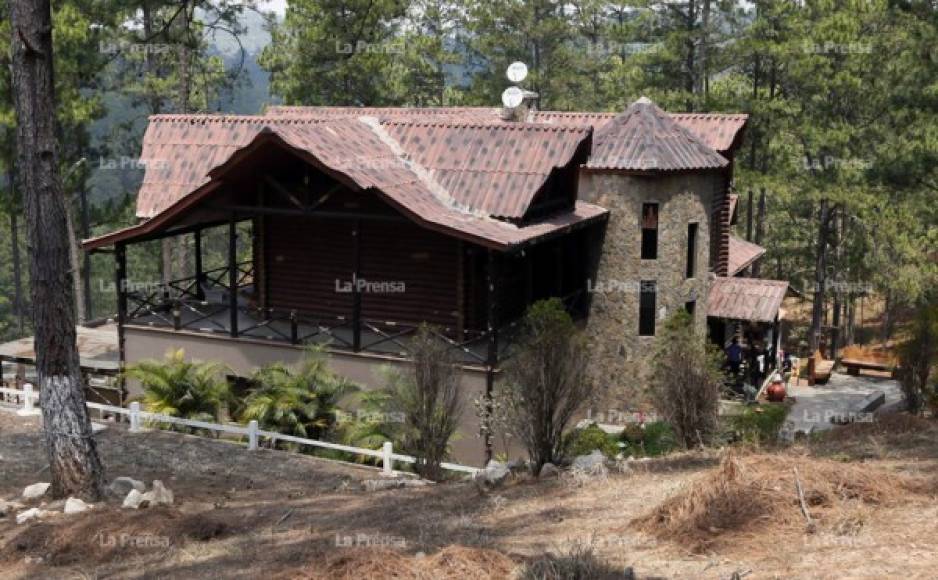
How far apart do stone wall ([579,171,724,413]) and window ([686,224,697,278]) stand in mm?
194

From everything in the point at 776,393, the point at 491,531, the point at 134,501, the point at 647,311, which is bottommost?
the point at 776,393

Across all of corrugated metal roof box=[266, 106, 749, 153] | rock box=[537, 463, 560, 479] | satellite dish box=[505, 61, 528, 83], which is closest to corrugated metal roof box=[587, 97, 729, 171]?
corrugated metal roof box=[266, 106, 749, 153]

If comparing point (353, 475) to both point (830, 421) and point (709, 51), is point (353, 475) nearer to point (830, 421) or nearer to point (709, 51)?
point (830, 421)

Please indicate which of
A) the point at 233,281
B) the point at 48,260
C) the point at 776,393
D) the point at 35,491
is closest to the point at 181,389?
the point at 233,281

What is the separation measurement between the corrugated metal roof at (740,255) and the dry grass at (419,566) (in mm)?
22068

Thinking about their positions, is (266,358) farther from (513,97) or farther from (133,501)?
(133,501)

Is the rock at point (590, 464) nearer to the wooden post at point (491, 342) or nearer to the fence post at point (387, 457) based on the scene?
the fence post at point (387, 457)

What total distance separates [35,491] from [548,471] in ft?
21.7

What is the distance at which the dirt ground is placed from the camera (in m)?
8.13

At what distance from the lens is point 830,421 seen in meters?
22.5

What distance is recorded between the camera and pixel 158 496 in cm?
1260

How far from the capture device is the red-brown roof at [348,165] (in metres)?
19.1

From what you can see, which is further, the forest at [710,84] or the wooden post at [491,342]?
the forest at [710,84]

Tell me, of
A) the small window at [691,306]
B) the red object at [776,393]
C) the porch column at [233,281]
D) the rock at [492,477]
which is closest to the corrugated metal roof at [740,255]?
the red object at [776,393]
